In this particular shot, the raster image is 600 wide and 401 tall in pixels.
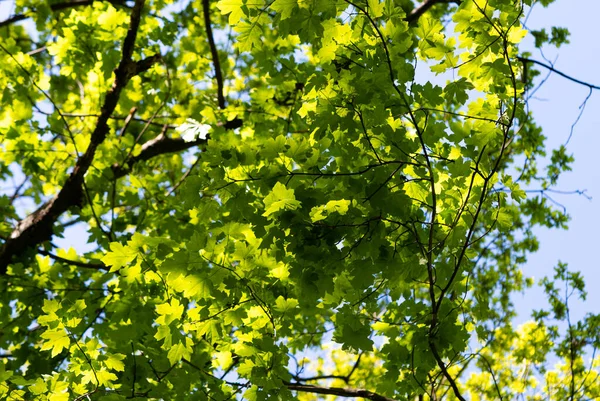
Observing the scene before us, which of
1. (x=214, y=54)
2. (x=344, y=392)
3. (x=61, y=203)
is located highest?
(x=214, y=54)

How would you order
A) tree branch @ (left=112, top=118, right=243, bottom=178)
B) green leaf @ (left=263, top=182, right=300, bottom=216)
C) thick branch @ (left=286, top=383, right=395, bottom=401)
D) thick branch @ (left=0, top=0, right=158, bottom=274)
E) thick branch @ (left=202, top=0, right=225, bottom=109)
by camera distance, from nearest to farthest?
green leaf @ (left=263, top=182, right=300, bottom=216), thick branch @ (left=286, top=383, right=395, bottom=401), thick branch @ (left=0, top=0, right=158, bottom=274), thick branch @ (left=202, top=0, right=225, bottom=109), tree branch @ (left=112, top=118, right=243, bottom=178)

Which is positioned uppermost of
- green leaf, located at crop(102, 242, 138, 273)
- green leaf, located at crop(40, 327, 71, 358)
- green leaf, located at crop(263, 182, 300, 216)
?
green leaf, located at crop(102, 242, 138, 273)

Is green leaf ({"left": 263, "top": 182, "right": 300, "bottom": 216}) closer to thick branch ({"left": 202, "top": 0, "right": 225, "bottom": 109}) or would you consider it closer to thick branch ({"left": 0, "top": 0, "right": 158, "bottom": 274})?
thick branch ({"left": 0, "top": 0, "right": 158, "bottom": 274})

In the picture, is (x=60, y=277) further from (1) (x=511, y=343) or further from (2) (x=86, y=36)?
(1) (x=511, y=343)

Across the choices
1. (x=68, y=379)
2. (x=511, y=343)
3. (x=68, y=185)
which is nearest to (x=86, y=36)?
(x=68, y=185)

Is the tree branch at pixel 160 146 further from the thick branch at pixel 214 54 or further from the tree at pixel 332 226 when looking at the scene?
the tree at pixel 332 226

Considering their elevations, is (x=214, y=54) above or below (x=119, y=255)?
above

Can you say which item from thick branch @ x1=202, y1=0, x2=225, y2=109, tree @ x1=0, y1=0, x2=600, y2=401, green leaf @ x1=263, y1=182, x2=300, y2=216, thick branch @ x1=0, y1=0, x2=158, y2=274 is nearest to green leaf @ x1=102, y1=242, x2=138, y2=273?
tree @ x1=0, y1=0, x2=600, y2=401

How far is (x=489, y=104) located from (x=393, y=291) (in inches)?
41.1

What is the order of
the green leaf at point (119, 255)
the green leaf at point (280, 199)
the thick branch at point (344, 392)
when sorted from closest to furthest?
1. the green leaf at point (280, 199)
2. the green leaf at point (119, 255)
3. the thick branch at point (344, 392)

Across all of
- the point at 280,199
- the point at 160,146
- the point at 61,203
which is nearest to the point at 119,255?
the point at 280,199

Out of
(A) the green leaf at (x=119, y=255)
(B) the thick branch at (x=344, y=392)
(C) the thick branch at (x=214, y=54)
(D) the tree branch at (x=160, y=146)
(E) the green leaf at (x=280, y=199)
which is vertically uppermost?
(C) the thick branch at (x=214, y=54)

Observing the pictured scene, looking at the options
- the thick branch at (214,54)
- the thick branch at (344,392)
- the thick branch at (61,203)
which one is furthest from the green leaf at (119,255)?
the thick branch at (214,54)

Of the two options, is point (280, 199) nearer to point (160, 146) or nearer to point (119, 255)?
point (119, 255)
